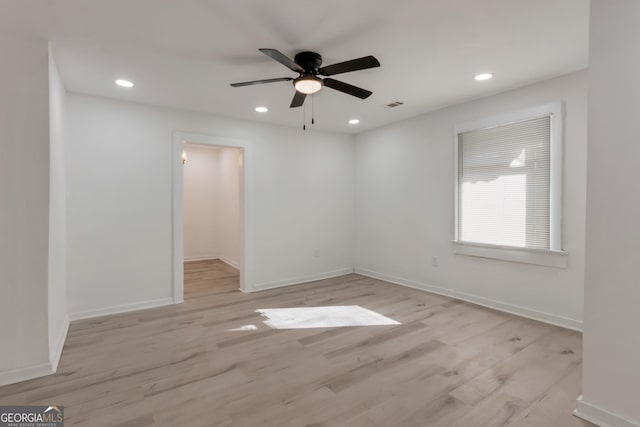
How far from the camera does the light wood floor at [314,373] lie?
1952mm

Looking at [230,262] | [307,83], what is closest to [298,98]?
[307,83]

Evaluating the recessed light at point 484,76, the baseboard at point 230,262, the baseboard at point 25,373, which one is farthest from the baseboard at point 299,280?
the recessed light at point 484,76

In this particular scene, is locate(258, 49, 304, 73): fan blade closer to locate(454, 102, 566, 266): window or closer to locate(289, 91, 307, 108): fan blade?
locate(289, 91, 307, 108): fan blade

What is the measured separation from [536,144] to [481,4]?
207 cm

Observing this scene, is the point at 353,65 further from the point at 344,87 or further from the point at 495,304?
the point at 495,304

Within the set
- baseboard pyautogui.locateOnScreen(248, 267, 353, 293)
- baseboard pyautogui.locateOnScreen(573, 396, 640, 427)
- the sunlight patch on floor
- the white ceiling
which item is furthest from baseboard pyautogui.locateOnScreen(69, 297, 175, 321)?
baseboard pyautogui.locateOnScreen(573, 396, 640, 427)

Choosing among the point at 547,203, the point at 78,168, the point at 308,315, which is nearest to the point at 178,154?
the point at 78,168

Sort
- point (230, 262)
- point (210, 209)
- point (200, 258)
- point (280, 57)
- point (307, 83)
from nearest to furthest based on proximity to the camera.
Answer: point (280, 57) < point (307, 83) < point (230, 262) < point (200, 258) < point (210, 209)

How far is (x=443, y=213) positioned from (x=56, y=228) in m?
4.55

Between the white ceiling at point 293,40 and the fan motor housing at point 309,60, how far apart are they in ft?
0.20

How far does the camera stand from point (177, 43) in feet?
8.21

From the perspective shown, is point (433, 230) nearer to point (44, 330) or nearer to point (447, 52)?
point (447, 52)

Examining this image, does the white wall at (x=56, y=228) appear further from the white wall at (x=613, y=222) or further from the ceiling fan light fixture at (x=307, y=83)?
the white wall at (x=613, y=222)

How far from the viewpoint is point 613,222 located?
1.78m
